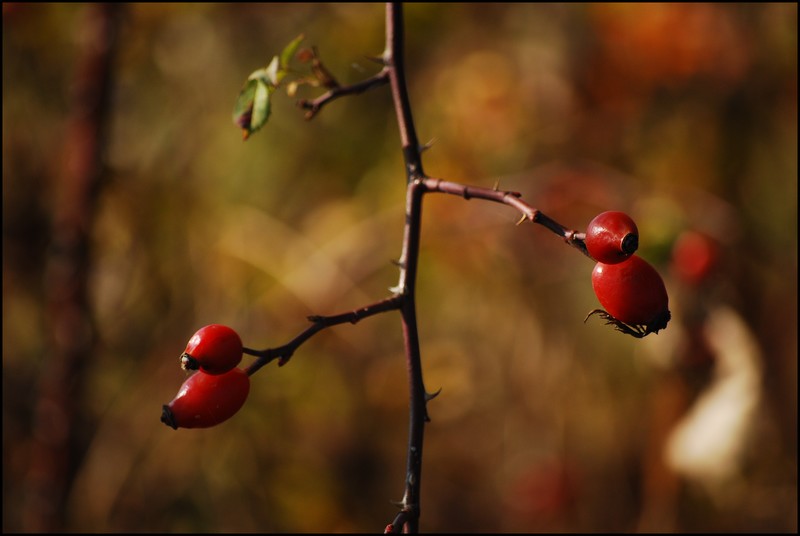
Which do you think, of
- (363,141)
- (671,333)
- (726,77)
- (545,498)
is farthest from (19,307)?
(726,77)

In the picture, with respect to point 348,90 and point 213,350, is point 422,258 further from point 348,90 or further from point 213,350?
point 213,350

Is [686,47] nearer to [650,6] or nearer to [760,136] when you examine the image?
[650,6]

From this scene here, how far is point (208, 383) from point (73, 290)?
5.66 feet

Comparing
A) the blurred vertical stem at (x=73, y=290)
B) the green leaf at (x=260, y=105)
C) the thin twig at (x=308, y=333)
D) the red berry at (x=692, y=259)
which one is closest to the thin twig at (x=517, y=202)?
the thin twig at (x=308, y=333)

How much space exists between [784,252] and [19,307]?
3.77 meters

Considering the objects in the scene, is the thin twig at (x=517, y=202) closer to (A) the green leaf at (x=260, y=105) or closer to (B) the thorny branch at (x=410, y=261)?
(B) the thorny branch at (x=410, y=261)

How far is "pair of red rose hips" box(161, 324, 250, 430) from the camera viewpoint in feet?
3.26

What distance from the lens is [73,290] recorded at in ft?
8.25

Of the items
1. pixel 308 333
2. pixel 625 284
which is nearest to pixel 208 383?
pixel 308 333

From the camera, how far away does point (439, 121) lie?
3.91 m

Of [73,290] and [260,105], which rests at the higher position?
[73,290]

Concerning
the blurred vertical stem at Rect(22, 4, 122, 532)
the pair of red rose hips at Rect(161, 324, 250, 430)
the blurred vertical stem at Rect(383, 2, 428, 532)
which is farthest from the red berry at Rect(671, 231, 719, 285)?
the blurred vertical stem at Rect(22, 4, 122, 532)

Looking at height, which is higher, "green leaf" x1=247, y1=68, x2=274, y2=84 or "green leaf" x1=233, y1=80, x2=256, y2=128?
"green leaf" x1=247, y1=68, x2=274, y2=84

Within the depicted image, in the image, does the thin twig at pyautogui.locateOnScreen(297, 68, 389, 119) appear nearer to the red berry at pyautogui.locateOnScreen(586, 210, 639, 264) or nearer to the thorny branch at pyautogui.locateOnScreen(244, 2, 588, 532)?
the thorny branch at pyautogui.locateOnScreen(244, 2, 588, 532)
